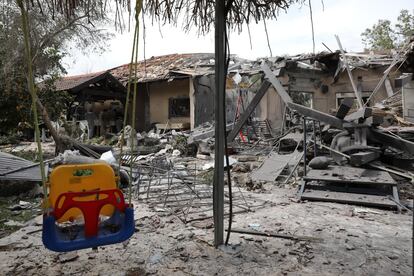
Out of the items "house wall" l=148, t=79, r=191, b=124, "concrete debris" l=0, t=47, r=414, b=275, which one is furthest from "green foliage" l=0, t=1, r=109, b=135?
"house wall" l=148, t=79, r=191, b=124

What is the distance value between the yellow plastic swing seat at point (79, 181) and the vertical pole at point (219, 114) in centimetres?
108

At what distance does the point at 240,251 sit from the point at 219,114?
1.44 meters

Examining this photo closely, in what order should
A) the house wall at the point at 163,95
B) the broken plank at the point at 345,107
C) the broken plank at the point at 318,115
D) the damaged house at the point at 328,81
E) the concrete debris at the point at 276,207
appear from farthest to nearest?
the house wall at the point at 163,95 → the damaged house at the point at 328,81 → the broken plank at the point at 318,115 → the broken plank at the point at 345,107 → the concrete debris at the point at 276,207

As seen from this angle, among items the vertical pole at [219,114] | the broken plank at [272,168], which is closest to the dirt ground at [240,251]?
the vertical pole at [219,114]

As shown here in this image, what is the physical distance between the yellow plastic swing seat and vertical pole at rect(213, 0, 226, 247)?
1079mm

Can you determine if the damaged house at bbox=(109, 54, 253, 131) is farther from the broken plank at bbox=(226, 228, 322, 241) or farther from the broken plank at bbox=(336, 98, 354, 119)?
the broken plank at bbox=(226, 228, 322, 241)

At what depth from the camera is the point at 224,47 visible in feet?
11.9

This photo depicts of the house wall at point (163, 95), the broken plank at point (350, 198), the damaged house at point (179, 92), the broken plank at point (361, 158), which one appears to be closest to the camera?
the broken plank at point (350, 198)

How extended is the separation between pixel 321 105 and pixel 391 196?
9.68m

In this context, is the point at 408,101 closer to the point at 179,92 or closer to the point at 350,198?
the point at 350,198

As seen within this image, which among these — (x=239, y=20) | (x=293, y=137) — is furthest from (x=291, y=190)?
(x=239, y=20)

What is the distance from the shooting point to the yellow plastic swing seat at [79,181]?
303cm

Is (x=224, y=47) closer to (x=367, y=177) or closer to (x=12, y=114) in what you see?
(x=367, y=177)

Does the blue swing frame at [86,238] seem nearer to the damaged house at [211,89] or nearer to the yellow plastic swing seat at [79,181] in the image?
the yellow plastic swing seat at [79,181]
